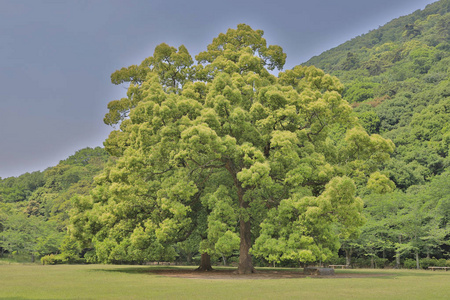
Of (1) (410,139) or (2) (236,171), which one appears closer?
(2) (236,171)

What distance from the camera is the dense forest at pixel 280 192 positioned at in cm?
2270

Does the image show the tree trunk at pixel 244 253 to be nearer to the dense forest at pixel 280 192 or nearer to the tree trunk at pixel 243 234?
the tree trunk at pixel 243 234

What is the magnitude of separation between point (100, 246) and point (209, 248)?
22.1 feet

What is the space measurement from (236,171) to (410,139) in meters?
39.9

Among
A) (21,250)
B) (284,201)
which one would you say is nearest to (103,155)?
(21,250)

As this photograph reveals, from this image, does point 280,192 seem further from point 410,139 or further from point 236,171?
point 410,139

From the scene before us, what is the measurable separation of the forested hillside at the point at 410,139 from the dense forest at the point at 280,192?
0.13 m

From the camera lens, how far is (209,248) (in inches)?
867

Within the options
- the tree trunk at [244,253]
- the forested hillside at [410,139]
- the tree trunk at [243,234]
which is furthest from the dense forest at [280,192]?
the tree trunk at [244,253]

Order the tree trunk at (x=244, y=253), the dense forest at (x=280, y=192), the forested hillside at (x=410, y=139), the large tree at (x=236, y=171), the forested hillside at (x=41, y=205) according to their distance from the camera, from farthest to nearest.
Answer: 1. the forested hillside at (x=41, y=205)
2. the forested hillside at (x=410, y=139)
3. the tree trunk at (x=244, y=253)
4. the dense forest at (x=280, y=192)
5. the large tree at (x=236, y=171)

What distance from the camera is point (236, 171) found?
74.0ft

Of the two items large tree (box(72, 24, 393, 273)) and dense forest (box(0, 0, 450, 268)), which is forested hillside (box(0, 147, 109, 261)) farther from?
large tree (box(72, 24, 393, 273))

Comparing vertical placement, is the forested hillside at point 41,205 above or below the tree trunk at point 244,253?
above

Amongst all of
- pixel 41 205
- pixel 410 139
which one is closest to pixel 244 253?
pixel 410 139
